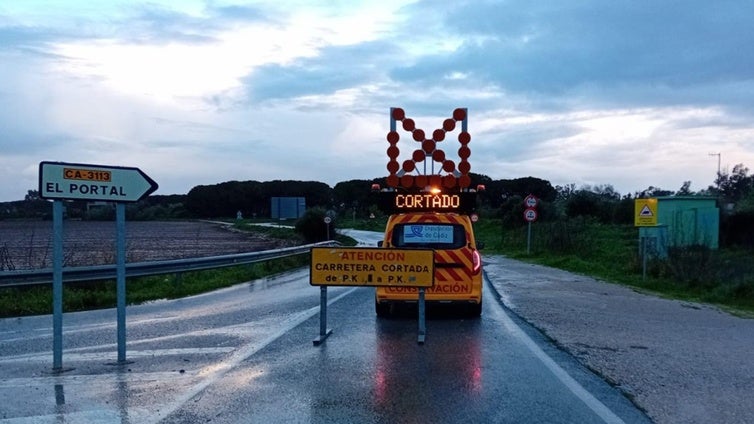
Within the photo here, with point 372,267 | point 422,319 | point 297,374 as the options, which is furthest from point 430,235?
point 297,374

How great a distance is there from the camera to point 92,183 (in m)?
9.62

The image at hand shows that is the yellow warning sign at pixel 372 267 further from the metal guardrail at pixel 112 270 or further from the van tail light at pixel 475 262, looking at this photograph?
the metal guardrail at pixel 112 270

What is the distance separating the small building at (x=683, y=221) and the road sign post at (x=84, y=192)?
21.1 meters

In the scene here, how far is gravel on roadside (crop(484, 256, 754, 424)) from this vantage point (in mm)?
7547

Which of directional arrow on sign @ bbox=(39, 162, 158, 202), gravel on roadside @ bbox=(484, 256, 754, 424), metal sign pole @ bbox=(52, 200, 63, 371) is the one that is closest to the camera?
gravel on roadside @ bbox=(484, 256, 754, 424)

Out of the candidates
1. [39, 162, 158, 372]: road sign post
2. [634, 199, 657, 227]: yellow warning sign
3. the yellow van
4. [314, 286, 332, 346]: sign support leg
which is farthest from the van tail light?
[634, 199, 657, 227]: yellow warning sign

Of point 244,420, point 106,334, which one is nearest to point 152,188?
point 106,334

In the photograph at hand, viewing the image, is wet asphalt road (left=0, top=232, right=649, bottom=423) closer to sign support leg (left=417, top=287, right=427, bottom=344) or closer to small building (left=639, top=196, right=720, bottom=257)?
sign support leg (left=417, top=287, right=427, bottom=344)

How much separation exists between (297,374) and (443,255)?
5263 mm

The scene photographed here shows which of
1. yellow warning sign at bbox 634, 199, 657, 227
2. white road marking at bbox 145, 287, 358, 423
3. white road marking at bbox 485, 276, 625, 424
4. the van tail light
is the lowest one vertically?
white road marking at bbox 145, 287, 358, 423

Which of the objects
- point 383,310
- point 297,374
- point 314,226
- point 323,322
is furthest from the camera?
point 314,226

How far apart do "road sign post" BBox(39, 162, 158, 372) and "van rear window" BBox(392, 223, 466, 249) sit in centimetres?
499

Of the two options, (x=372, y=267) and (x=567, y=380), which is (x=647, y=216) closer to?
(x=372, y=267)

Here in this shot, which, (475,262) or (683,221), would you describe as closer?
(475,262)
